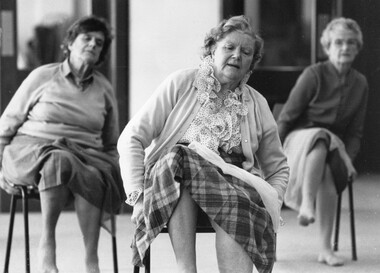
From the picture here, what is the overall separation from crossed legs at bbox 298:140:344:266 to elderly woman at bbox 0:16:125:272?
1136 millimetres

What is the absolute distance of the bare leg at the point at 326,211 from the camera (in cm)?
491

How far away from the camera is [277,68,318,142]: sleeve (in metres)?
4.97

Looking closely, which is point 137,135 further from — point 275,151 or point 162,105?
point 275,151

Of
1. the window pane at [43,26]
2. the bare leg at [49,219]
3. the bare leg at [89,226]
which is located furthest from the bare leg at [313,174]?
the window pane at [43,26]

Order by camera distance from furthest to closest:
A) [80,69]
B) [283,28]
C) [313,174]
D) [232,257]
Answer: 1. [283,28]
2. [313,174]
3. [80,69]
4. [232,257]

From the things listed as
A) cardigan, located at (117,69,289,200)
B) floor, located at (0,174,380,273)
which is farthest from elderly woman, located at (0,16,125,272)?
cardigan, located at (117,69,289,200)

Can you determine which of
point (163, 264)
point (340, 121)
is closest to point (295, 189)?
point (340, 121)

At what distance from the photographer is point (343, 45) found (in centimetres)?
506

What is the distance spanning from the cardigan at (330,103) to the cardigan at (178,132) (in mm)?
1416

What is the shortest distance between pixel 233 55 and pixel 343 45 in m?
1.75

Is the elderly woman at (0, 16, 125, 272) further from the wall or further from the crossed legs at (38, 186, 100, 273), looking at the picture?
the wall

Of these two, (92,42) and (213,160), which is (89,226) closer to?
(92,42)

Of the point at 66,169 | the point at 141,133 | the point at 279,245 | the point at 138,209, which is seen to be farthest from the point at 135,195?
the point at 279,245

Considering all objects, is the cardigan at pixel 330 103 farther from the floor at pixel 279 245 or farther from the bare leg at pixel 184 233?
the bare leg at pixel 184 233
